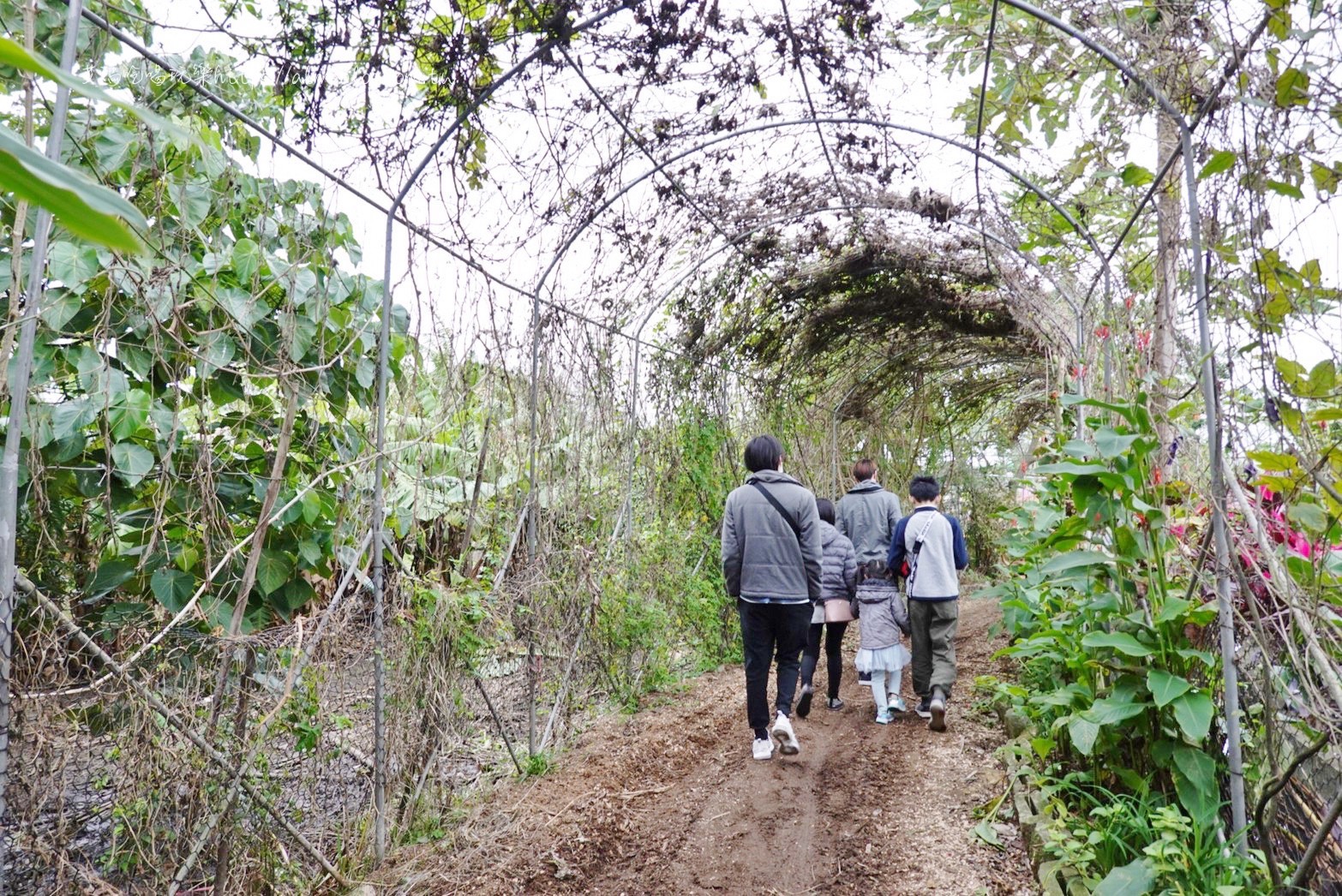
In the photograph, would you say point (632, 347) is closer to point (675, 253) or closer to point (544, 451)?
point (675, 253)

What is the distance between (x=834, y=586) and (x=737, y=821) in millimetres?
2171

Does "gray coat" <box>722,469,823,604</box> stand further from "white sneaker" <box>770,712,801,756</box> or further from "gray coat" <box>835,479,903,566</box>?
"gray coat" <box>835,479,903,566</box>

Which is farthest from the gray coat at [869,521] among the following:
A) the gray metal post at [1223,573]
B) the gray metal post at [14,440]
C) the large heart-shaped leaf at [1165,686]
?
the gray metal post at [14,440]

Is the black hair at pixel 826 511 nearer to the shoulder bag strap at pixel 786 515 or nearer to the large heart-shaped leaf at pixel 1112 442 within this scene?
the shoulder bag strap at pixel 786 515

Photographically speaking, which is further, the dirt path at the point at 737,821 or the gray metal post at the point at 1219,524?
the dirt path at the point at 737,821

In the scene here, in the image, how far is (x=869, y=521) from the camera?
6301mm

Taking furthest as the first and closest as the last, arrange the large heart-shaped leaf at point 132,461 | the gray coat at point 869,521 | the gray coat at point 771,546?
the gray coat at point 869,521, the gray coat at point 771,546, the large heart-shaped leaf at point 132,461

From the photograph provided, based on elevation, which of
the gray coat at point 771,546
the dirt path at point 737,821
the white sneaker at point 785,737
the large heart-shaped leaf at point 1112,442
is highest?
the large heart-shaped leaf at point 1112,442

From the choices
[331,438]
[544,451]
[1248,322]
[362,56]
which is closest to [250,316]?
[331,438]

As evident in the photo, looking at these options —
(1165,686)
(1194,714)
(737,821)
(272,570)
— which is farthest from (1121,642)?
(272,570)

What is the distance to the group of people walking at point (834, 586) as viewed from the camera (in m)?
4.85

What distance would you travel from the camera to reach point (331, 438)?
3.29 metres

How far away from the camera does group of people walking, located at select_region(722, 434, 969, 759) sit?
485cm

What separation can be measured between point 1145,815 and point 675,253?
5.22 meters
